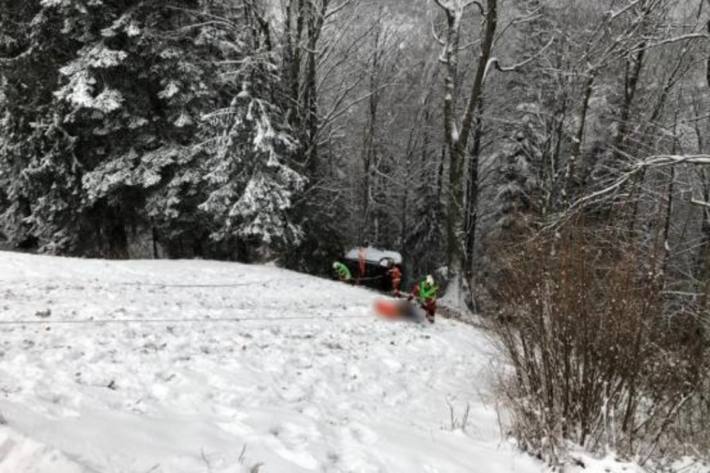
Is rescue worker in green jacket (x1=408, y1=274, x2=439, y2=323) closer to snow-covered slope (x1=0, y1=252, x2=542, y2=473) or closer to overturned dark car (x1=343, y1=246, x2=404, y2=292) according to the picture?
snow-covered slope (x1=0, y1=252, x2=542, y2=473)

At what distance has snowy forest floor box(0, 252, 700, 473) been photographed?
11.7 feet

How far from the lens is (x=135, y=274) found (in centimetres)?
1170

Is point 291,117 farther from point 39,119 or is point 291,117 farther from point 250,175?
point 39,119

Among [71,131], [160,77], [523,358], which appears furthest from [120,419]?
[71,131]

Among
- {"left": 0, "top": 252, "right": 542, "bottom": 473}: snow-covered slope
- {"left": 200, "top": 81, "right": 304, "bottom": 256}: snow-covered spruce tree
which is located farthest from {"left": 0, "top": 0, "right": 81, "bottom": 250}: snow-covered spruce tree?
{"left": 0, "top": 252, "right": 542, "bottom": 473}: snow-covered slope

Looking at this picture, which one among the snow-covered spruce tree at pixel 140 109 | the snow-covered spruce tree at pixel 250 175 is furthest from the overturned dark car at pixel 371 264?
the snow-covered spruce tree at pixel 140 109

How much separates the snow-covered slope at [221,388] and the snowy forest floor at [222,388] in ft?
0.06

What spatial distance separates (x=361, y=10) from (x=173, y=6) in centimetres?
869

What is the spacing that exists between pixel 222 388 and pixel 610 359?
3658 millimetres

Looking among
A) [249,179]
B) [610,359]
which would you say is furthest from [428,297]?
[249,179]

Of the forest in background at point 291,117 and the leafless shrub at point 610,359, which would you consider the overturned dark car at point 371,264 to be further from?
the leafless shrub at point 610,359

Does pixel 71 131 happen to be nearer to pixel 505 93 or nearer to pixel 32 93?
pixel 32 93

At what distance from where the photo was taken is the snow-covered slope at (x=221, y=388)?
356cm

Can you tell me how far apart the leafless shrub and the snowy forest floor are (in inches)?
18.9
